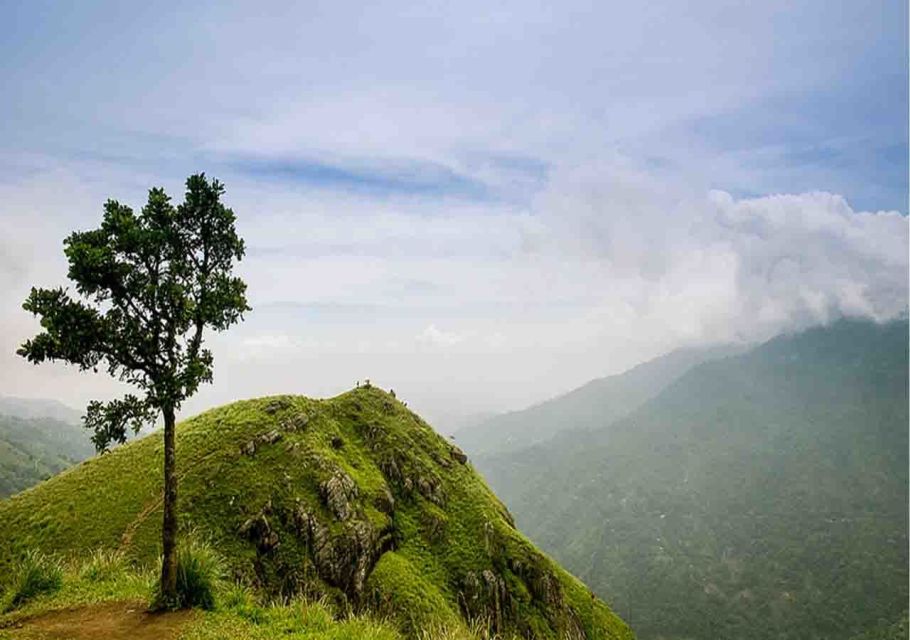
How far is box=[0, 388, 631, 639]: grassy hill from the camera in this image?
2077 inches

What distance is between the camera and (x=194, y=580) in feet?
59.1

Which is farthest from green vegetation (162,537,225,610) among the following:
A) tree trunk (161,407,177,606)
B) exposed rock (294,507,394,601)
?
exposed rock (294,507,394,601)

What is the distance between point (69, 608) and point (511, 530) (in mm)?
65179

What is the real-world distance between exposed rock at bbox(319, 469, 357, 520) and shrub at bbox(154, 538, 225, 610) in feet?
144

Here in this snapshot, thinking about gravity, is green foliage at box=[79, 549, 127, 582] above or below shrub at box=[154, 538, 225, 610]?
below

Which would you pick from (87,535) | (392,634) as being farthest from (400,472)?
(392,634)

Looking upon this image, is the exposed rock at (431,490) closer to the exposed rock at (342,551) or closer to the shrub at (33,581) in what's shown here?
the exposed rock at (342,551)

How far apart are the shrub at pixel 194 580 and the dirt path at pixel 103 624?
460 mm

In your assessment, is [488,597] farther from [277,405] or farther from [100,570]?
[100,570]

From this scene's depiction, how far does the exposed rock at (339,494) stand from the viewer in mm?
60906

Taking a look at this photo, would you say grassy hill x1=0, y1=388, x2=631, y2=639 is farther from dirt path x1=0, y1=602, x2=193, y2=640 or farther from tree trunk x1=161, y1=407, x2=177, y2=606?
tree trunk x1=161, y1=407, x2=177, y2=606

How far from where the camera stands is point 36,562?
20.3 metres

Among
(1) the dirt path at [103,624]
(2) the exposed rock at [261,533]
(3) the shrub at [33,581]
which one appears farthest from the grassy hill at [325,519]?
(1) the dirt path at [103,624]

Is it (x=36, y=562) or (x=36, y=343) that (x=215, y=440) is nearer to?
(x=36, y=562)
